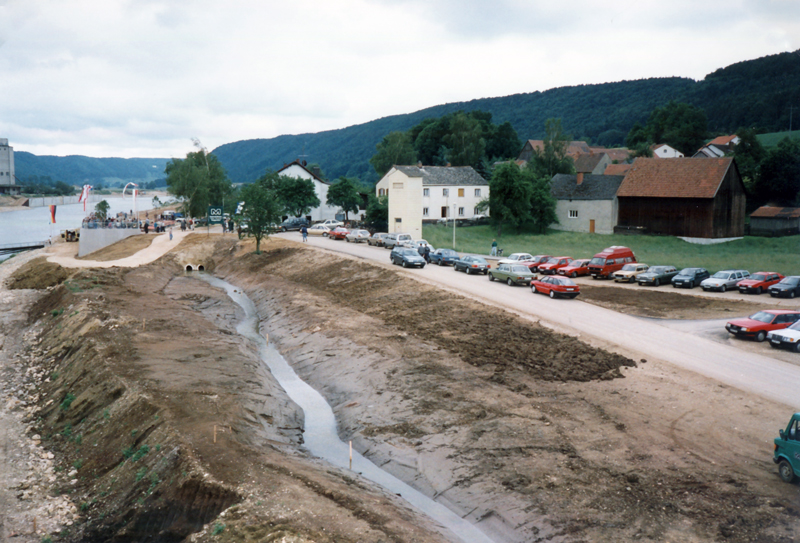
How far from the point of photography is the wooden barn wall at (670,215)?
6350 centimetres

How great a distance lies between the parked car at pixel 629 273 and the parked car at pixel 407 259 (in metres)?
Answer: 14.2

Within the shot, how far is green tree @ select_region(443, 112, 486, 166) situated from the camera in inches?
4250

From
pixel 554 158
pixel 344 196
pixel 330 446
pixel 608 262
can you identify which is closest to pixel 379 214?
pixel 344 196

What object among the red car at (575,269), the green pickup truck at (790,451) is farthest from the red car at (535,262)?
the green pickup truck at (790,451)

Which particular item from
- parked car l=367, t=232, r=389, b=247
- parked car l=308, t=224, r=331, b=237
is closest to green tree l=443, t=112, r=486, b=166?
parked car l=308, t=224, r=331, b=237

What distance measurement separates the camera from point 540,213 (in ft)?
240

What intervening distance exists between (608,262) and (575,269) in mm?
2473

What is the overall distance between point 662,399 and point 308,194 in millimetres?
70617

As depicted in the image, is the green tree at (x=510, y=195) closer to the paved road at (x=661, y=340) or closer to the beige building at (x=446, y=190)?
the beige building at (x=446, y=190)

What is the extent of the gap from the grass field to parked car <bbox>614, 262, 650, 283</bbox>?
23.1 feet

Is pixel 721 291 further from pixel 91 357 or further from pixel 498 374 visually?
pixel 91 357

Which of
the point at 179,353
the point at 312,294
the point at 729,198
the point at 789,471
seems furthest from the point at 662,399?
the point at 729,198

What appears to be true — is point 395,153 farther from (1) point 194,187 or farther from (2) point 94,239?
(2) point 94,239

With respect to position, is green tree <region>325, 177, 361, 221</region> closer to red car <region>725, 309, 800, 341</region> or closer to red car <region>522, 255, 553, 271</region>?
red car <region>522, 255, 553, 271</region>
